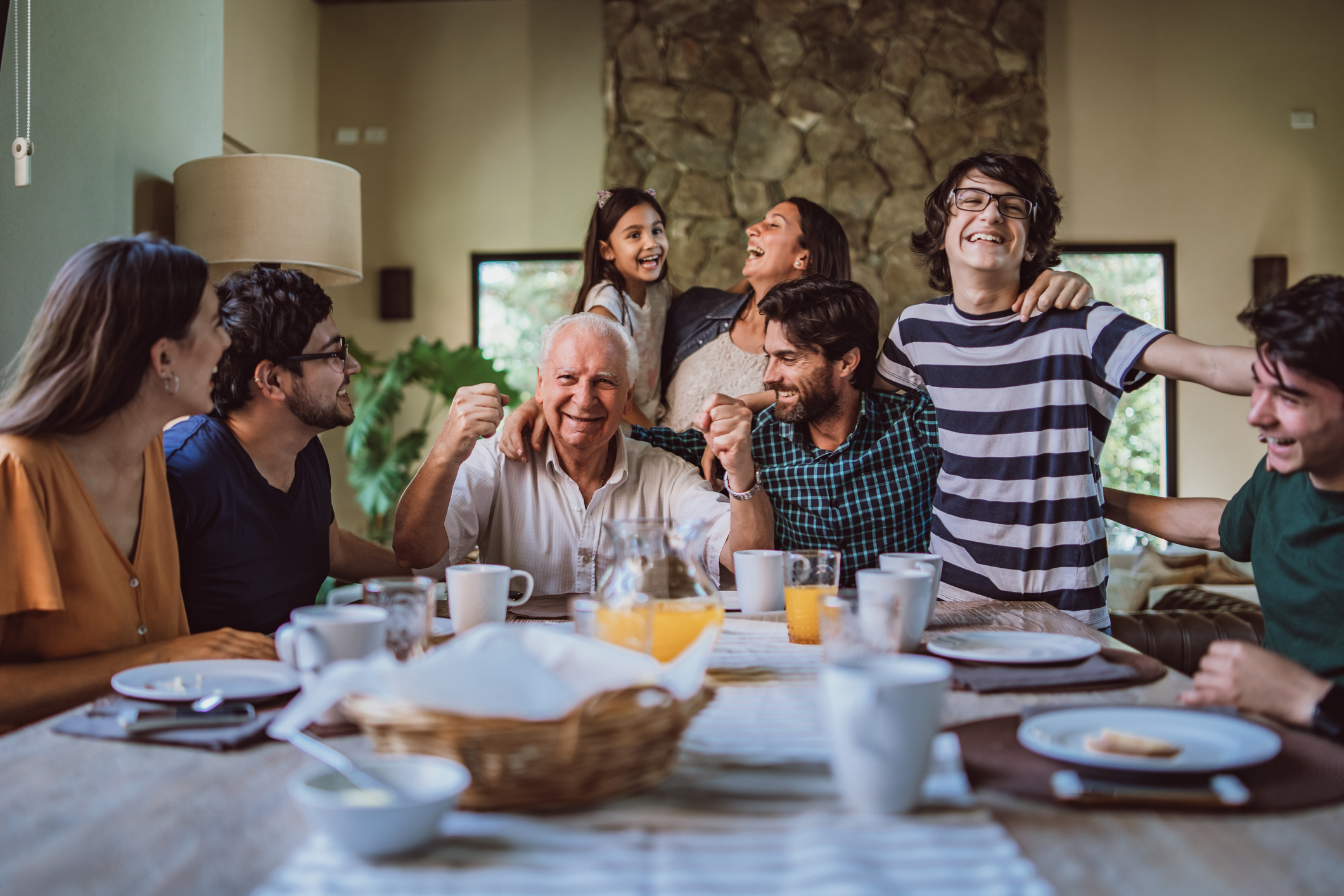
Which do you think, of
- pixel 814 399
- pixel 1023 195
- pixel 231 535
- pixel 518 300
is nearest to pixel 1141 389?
pixel 518 300

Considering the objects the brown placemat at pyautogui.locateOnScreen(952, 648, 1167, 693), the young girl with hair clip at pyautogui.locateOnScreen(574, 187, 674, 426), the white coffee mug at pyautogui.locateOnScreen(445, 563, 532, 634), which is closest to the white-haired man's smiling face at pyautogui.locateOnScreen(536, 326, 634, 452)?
the young girl with hair clip at pyautogui.locateOnScreen(574, 187, 674, 426)

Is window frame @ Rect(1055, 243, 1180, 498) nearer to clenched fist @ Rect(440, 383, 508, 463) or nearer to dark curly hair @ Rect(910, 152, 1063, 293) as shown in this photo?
dark curly hair @ Rect(910, 152, 1063, 293)

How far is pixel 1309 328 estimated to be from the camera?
1194 mm

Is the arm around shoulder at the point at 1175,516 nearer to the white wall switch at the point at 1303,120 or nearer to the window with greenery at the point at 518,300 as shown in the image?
the window with greenery at the point at 518,300

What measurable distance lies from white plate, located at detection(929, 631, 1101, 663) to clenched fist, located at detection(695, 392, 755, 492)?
613mm

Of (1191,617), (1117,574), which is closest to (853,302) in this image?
(1191,617)

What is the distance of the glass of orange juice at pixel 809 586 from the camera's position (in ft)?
4.36

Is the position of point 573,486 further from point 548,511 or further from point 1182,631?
point 1182,631

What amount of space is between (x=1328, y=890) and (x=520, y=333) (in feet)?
17.1

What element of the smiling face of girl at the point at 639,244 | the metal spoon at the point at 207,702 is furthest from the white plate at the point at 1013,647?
the smiling face of girl at the point at 639,244

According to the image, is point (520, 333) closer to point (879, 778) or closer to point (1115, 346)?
point (1115, 346)

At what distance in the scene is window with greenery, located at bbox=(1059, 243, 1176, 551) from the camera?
5.40 meters

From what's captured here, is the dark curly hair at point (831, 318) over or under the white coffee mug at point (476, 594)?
over

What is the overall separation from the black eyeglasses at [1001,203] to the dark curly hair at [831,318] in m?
0.29
